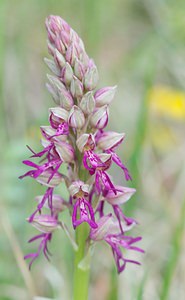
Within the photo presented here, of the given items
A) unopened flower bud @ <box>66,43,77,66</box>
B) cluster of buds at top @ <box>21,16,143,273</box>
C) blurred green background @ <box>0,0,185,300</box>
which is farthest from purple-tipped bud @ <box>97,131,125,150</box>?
blurred green background @ <box>0,0,185,300</box>

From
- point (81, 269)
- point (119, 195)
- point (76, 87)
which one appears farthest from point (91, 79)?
point (81, 269)

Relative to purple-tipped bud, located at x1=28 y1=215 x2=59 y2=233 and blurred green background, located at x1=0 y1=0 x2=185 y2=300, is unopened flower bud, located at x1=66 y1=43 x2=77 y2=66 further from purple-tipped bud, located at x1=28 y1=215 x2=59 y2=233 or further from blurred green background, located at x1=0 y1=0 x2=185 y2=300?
blurred green background, located at x1=0 y1=0 x2=185 y2=300

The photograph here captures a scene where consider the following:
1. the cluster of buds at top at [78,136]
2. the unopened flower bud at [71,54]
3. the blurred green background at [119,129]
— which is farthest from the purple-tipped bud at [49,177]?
the blurred green background at [119,129]

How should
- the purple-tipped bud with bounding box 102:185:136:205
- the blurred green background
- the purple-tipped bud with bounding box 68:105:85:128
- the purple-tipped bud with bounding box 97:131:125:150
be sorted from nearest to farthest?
the purple-tipped bud with bounding box 68:105:85:128, the purple-tipped bud with bounding box 97:131:125:150, the purple-tipped bud with bounding box 102:185:136:205, the blurred green background

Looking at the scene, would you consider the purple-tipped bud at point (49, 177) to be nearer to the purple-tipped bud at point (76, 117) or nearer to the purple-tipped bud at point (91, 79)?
the purple-tipped bud at point (76, 117)

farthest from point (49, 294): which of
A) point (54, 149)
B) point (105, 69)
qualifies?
point (105, 69)

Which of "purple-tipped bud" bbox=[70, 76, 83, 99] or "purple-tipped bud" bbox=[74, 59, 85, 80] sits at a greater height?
"purple-tipped bud" bbox=[74, 59, 85, 80]
